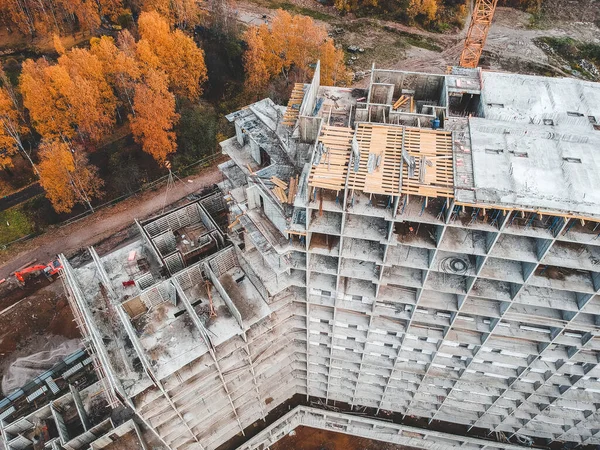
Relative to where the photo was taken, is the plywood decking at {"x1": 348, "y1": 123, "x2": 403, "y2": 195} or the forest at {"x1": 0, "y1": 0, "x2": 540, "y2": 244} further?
the forest at {"x1": 0, "y1": 0, "x2": 540, "y2": 244}

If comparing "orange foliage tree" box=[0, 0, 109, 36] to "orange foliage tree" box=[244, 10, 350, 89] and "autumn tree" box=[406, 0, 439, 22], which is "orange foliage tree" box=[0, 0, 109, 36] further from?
"autumn tree" box=[406, 0, 439, 22]

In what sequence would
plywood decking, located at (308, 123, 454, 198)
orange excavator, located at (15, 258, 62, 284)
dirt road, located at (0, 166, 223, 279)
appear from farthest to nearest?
1. dirt road, located at (0, 166, 223, 279)
2. orange excavator, located at (15, 258, 62, 284)
3. plywood decking, located at (308, 123, 454, 198)

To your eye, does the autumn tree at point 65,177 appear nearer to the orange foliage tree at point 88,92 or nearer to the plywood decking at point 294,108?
the orange foliage tree at point 88,92

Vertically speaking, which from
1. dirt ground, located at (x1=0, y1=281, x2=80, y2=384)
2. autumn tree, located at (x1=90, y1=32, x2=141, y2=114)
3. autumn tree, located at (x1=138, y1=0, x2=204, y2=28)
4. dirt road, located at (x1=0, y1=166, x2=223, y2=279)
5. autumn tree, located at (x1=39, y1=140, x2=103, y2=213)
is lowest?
dirt ground, located at (x1=0, y1=281, x2=80, y2=384)

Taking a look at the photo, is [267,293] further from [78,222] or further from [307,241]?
[78,222]

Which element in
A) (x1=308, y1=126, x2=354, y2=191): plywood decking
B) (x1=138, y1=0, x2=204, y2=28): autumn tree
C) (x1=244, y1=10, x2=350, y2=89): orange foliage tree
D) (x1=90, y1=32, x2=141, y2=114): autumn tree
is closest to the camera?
(x1=308, y1=126, x2=354, y2=191): plywood decking

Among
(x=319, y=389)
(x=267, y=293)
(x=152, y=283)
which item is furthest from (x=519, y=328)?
(x=152, y=283)

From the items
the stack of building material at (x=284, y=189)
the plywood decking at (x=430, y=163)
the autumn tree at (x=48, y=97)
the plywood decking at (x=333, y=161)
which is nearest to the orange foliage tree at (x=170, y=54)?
the autumn tree at (x=48, y=97)

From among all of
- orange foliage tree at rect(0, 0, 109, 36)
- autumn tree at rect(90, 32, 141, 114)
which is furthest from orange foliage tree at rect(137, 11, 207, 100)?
orange foliage tree at rect(0, 0, 109, 36)
